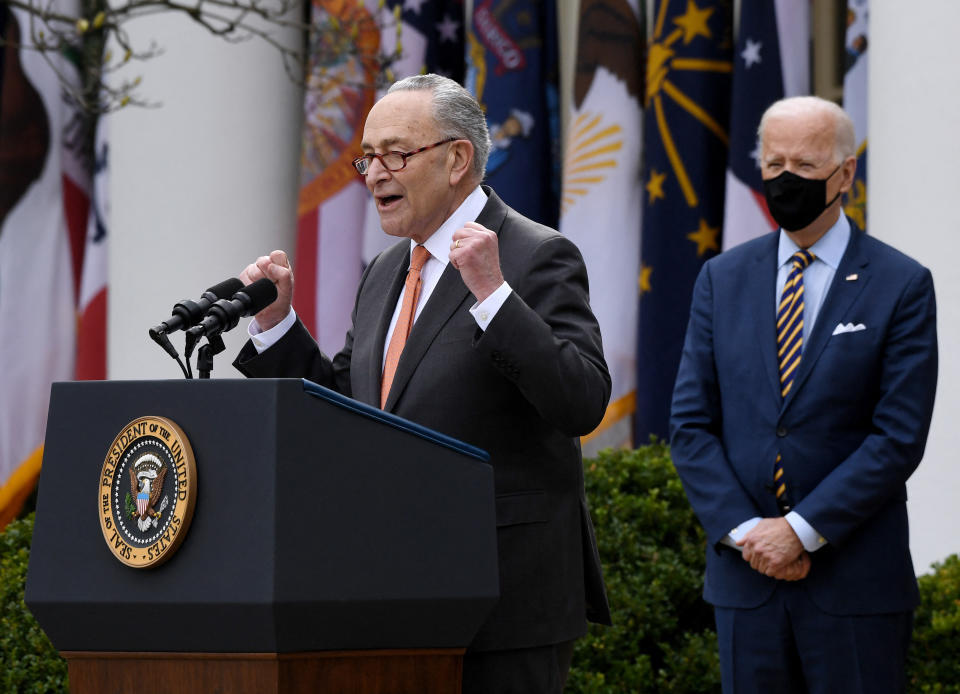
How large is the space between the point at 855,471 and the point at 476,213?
52.2 inches

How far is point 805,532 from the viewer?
11.9 ft

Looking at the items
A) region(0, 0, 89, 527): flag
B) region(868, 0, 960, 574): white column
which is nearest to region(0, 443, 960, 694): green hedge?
region(868, 0, 960, 574): white column

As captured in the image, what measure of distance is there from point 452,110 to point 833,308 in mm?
1397

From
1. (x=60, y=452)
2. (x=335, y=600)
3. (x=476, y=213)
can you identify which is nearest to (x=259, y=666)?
(x=335, y=600)

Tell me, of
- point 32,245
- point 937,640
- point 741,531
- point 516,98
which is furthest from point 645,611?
point 32,245

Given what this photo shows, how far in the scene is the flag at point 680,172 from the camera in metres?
6.91

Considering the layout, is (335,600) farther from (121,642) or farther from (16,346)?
(16,346)

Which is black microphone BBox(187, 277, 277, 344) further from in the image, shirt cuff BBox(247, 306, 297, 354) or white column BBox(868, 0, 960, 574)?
white column BBox(868, 0, 960, 574)

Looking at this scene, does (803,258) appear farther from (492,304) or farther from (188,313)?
(188,313)

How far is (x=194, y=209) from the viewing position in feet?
26.0

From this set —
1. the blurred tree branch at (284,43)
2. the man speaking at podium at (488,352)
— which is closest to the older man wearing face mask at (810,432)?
the man speaking at podium at (488,352)

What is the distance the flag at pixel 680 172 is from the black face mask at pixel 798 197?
3.00 meters

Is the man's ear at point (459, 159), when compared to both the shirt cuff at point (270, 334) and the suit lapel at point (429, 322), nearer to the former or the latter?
the suit lapel at point (429, 322)

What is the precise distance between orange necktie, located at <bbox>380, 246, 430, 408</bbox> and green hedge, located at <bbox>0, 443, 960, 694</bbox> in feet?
7.21
